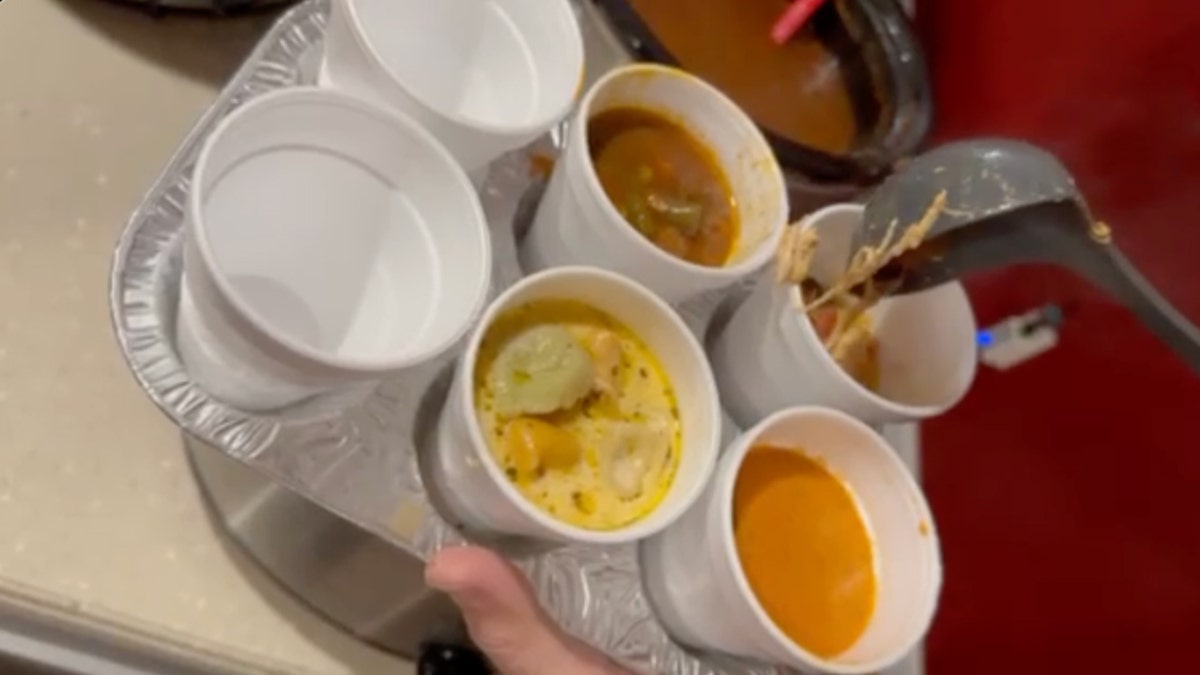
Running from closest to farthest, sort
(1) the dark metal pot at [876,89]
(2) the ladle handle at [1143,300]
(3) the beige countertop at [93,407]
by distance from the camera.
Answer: (2) the ladle handle at [1143,300] < (3) the beige countertop at [93,407] < (1) the dark metal pot at [876,89]

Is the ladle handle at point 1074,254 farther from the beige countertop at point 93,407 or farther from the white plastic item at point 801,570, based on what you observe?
the beige countertop at point 93,407

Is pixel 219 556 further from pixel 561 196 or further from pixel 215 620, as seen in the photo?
pixel 561 196

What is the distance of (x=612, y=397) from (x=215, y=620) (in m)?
0.20

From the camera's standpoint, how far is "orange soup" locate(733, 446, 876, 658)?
2.04 feet

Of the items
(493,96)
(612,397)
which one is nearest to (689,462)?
(612,397)

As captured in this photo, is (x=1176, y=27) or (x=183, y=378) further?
(x=1176, y=27)

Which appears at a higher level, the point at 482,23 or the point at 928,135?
the point at 482,23

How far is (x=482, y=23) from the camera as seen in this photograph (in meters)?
0.65

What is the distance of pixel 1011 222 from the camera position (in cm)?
55

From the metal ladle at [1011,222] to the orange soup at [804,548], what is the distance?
0.36 feet

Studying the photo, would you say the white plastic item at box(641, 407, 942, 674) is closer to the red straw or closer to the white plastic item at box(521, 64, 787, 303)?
the white plastic item at box(521, 64, 787, 303)

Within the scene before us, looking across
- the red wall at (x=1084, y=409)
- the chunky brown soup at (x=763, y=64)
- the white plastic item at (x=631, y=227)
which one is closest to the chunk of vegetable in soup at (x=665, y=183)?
the white plastic item at (x=631, y=227)

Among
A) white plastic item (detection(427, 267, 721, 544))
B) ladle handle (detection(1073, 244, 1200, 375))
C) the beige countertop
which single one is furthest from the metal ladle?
the beige countertop

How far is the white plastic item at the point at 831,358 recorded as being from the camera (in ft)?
2.12
